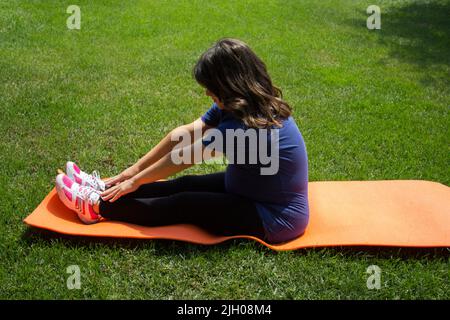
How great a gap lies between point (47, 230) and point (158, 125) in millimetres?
1860

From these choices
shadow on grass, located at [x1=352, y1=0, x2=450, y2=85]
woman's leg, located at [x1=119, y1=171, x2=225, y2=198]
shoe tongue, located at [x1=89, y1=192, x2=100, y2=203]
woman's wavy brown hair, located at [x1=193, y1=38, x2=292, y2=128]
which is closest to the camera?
woman's wavy brown hair, located at [x1=193, y1=38, x2=292, y2=128]

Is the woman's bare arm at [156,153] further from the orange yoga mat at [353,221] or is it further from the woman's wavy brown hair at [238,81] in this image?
the woman's wavy brown hair at [238,81]

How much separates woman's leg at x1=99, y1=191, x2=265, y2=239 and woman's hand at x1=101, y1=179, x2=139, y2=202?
0.04 m

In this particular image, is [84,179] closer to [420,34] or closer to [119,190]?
[119,190]

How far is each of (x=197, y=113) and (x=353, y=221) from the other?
225cm

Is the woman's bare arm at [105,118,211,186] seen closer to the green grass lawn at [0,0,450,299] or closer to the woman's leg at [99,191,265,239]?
the woman's leg at [99,191,265,239]

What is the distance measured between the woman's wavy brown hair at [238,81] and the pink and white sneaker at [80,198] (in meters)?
0.98

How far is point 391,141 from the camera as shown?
4.32 m

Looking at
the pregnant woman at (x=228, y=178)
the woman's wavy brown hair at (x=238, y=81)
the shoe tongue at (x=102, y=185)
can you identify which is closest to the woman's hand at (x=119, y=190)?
the pregnant woman at (x=228, y=178)

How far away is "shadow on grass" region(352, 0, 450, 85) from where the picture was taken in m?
6.52

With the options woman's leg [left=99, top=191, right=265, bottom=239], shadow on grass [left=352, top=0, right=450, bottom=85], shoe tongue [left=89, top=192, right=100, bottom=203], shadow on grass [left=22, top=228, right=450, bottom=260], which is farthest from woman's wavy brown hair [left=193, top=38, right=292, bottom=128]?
shadow on grass [left=352, top=0, right=450, bottom=85]

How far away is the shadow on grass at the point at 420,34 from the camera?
21.4 ft

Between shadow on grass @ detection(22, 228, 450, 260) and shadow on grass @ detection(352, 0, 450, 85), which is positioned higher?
shadow on grass @ detection(352, 0, 450, 85)
